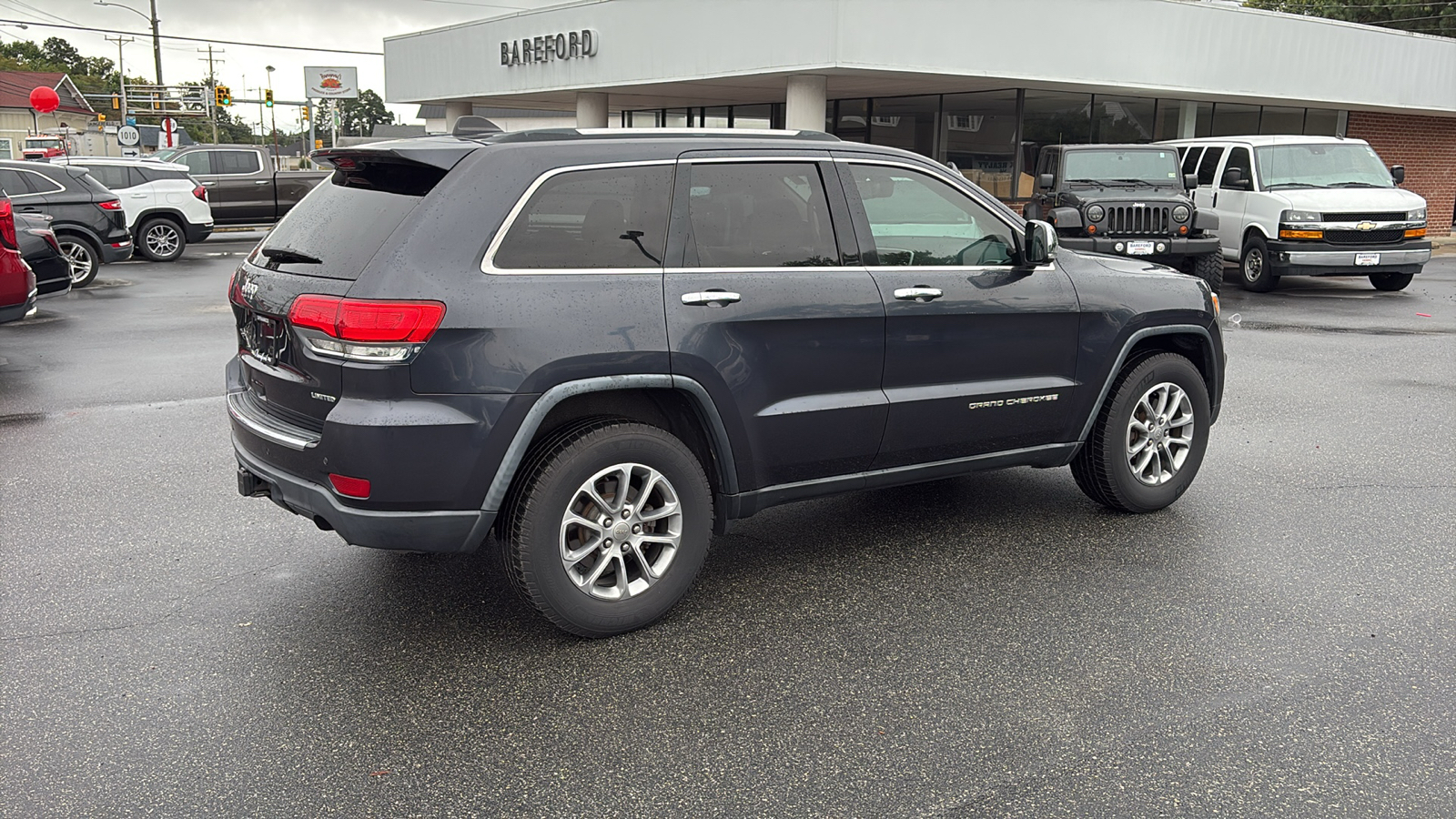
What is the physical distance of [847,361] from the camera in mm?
4531

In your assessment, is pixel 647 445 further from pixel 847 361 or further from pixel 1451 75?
pixel 1451 75

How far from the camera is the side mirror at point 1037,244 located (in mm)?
4926

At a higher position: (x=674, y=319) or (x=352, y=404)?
(x=674, y=319)

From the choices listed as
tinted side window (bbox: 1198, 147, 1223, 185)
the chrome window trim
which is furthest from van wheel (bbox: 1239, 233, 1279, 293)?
the chrome window trim

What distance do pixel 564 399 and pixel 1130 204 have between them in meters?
12.1

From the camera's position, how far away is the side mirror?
493 centimetres

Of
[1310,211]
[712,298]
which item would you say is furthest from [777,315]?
[1310,211]

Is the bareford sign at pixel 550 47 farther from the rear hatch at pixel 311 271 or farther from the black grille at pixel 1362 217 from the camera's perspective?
the rear hatch at pixel 311 271

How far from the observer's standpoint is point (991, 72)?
63.3 ft

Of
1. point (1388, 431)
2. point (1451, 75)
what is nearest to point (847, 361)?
point (1388, 431)

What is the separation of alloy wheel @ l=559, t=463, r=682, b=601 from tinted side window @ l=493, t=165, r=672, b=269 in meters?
0.76

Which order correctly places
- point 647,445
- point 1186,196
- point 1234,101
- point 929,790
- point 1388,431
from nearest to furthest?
point 929,790 → point 647,445 → point 1388,431 → point 1186,196 → point 1234,101

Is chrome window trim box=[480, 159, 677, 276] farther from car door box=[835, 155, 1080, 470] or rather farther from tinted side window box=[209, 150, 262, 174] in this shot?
tinted side window box=[209, 150, 262, 174]

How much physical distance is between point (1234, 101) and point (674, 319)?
2402 centimetres
